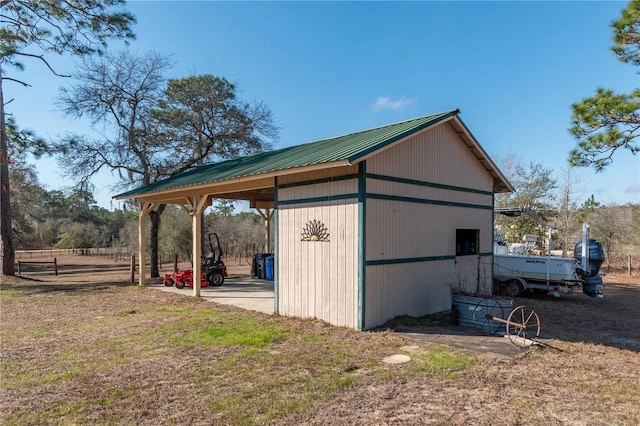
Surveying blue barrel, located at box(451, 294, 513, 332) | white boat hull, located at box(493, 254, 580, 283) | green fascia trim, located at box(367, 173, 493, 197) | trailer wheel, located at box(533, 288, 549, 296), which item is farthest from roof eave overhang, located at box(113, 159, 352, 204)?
trailer wheel, located at box(533, 288, 549, 296)

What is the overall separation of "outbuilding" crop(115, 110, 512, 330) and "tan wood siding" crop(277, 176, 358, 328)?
0.7 inches

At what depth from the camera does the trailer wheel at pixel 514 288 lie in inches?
398

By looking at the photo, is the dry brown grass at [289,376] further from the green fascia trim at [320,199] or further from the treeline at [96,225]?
the treeline at [96,225]

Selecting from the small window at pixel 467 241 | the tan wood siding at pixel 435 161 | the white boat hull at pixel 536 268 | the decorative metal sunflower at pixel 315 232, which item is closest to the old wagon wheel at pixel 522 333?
the small window at pixel 467 241

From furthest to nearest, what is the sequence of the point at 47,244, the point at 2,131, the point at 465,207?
the point at 47,244 → the point at 2,131 → the point at 465,207

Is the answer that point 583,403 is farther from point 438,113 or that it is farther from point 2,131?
point 2,131

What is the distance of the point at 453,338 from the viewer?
573 cm

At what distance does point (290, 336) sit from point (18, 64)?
1477 cm

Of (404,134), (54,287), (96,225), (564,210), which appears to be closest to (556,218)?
(564,210)

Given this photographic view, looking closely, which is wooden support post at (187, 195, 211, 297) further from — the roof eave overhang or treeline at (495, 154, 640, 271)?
treeline at (495, 154, 640, 271)

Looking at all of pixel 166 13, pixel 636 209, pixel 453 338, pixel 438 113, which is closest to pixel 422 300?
pixel 453 338

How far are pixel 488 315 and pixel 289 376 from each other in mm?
3643

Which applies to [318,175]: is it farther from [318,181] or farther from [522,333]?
[522,333]

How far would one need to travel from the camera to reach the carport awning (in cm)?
607
